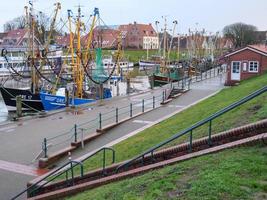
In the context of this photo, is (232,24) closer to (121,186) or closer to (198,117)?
(198,117)

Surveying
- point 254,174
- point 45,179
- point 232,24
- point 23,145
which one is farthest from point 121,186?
point 232,24

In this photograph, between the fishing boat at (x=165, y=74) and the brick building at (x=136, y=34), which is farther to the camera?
the brick building at (x=136, y=34)

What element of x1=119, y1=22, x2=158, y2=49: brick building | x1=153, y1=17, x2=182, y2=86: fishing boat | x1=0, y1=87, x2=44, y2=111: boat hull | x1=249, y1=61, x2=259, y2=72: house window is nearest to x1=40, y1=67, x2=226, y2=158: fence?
x1=0, y1=87, x2=44, y2=111: boat hull

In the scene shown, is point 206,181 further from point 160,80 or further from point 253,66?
point 160,80

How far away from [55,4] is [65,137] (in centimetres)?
2169

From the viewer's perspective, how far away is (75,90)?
109 ft

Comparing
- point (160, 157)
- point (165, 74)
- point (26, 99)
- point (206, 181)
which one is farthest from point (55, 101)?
point (206, 181)

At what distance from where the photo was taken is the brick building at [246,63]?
34375 millimetres

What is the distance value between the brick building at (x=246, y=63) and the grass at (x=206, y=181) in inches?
1123

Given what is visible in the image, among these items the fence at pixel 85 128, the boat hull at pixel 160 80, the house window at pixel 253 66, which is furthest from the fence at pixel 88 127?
the boat hull at pixel 160 80

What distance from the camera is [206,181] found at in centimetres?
648

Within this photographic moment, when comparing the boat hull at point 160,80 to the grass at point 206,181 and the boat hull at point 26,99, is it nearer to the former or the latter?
the boat hull at point 26,99

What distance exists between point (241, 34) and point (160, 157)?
3721 inches

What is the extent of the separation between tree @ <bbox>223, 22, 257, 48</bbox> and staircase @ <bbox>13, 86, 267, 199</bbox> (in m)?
91.9
